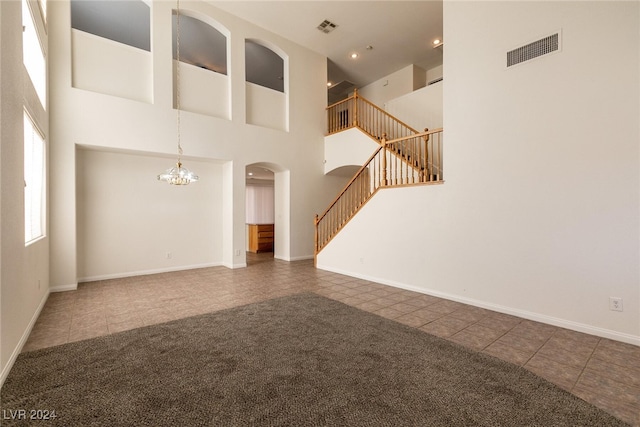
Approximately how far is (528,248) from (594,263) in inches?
24.2

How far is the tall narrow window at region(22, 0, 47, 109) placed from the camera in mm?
3511

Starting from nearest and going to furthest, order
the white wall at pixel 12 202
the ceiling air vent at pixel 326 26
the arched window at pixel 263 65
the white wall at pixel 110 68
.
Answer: the white wall at pixel 12 202 < the white wall at pixel 110 68 < the ceiling air vent at pixel 326 26 < the arched window at pixel 263 65

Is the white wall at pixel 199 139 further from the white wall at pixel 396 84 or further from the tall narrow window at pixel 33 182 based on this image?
the white wall at pixel 396 84

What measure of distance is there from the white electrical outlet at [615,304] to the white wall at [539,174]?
0.13 ft

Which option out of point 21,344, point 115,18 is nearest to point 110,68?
point 115,18

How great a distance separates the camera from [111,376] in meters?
2.26

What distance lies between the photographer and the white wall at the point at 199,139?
16.0 feet

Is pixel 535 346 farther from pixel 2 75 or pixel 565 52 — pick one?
pixel 2 75

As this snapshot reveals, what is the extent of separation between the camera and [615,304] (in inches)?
119

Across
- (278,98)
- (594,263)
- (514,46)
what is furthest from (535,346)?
(278,98)

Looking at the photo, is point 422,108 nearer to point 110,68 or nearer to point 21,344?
point 110,68

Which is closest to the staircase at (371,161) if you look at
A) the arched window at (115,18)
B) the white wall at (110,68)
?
the white wall at (110,68)

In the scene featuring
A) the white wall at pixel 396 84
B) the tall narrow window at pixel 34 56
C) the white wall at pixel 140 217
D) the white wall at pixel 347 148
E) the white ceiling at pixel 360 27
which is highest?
the white ceiling at pixel 360 27

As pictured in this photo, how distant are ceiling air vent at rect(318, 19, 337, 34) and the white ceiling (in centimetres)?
11
